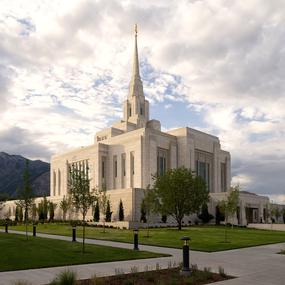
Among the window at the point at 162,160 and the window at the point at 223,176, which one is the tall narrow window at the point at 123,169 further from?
the window at the point at 223,176

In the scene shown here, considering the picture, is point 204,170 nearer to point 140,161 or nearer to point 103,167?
point 140,161

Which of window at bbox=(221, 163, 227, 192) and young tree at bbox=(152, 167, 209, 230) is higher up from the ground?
window at bbox=(221, 163, 227, 192)

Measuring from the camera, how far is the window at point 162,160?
75500 mm

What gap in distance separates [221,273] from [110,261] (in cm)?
486

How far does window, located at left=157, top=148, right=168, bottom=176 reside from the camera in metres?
75.5

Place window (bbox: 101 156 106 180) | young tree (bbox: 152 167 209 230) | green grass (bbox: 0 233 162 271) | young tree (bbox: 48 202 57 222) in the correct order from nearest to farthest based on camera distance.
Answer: green grass (bbox: 0 233 162 271) < young tree (bbox: 152 167 209 230) < young tree (bbox: 48 202 57 222) < window (bbox: 101 156 106 180)

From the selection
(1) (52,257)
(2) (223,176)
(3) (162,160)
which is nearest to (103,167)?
(3) (162,160)

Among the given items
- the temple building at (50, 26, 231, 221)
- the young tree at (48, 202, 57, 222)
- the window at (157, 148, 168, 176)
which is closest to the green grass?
the temple building at (50, 26, 231, 221)

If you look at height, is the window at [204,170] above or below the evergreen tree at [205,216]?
above

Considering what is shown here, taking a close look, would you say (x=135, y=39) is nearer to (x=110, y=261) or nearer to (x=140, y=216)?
(x=140, y=216)

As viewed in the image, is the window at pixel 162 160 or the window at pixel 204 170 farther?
the window at pixel 204 170

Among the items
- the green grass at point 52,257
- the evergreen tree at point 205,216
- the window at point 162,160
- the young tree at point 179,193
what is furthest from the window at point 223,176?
the green grass at point 52,257

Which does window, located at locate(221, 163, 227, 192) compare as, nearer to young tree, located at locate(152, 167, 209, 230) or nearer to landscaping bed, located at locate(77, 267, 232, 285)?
young tree, located at locate(152, 167, 209, 230)

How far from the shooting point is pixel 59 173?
91938 millimetres
